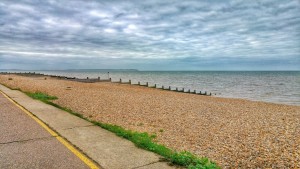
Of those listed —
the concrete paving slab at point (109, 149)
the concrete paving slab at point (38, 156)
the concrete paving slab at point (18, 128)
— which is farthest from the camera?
the concrete paving slab at point (18, 128)

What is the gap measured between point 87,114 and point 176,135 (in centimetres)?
528

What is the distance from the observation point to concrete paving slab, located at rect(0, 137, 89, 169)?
5141 mm

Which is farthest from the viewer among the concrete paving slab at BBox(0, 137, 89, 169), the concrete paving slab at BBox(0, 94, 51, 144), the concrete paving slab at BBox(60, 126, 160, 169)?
the concrete paving slab at BBox(0, 94, 51, 144)

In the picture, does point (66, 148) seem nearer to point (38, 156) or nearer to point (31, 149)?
point (38, 156)

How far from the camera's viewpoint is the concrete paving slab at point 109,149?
5324 millimetres

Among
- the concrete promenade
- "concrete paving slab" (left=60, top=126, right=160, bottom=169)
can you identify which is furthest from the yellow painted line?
"concrete paving slab" (left=60, top=126, right=160, bottom=169)

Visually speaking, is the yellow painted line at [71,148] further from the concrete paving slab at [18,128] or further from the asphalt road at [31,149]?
the concrete paving slab at [18,128]

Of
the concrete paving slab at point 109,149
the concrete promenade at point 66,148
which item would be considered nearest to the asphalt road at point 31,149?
the concrete promenade at point 66,148

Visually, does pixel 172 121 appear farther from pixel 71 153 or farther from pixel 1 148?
pixel 1 148

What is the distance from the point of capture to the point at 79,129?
8141 mm

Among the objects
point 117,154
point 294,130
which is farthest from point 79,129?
point 294,130

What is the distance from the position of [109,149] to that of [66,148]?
3.50ft

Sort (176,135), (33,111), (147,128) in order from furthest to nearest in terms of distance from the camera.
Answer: (33,111)
(147,128)
(176,135)

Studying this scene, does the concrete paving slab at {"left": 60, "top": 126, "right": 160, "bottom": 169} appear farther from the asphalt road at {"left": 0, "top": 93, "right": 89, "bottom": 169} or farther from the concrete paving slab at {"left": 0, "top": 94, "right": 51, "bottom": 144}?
the concrete paving slab at {"left": 0, "top": 94, "right": 51, "bottom": 144}
